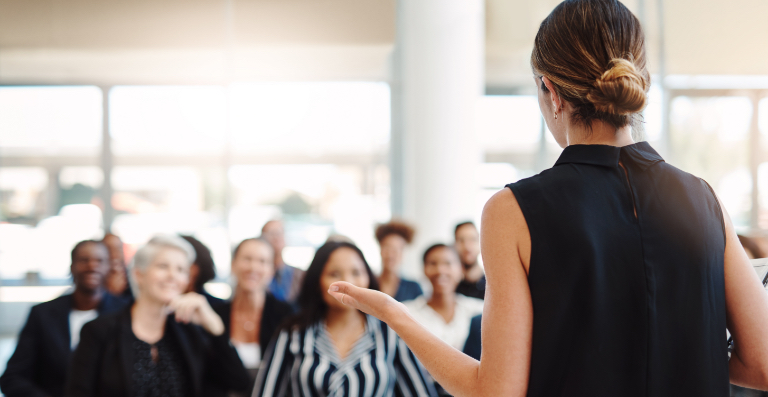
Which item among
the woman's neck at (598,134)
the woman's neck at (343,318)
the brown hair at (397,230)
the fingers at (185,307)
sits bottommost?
the woman's neck at (343,318)

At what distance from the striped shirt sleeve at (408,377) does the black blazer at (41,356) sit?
1.68 meters

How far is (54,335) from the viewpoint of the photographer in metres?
2.86

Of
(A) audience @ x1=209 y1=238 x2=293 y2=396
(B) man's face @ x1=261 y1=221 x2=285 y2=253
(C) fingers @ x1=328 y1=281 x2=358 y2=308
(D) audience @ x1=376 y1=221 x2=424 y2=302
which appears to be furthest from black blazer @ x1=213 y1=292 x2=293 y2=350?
(C) fingers @ x1=328 y1=281 x2=358 y2=308

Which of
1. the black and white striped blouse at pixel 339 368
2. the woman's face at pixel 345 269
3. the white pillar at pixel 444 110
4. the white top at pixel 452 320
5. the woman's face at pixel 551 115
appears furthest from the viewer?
the white pillar at pixel 444 110

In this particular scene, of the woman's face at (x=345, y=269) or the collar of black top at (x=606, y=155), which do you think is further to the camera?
the woman's face at (x=345, y=269)

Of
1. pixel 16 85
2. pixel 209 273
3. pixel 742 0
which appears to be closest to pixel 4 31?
pixel 16 85

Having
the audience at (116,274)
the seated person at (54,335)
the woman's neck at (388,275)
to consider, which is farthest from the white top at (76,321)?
the woman's neck at (388,275)

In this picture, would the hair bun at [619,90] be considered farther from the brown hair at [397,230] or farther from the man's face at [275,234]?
the man's face at [275,234]

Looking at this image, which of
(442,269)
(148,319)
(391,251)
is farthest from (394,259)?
(148,319)

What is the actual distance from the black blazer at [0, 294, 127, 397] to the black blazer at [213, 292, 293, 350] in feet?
2.48

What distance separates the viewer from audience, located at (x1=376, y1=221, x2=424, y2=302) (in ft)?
13.6

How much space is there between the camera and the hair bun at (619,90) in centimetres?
68

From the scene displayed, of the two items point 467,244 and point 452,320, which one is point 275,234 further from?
point 452,320

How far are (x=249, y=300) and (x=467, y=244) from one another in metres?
1.70
